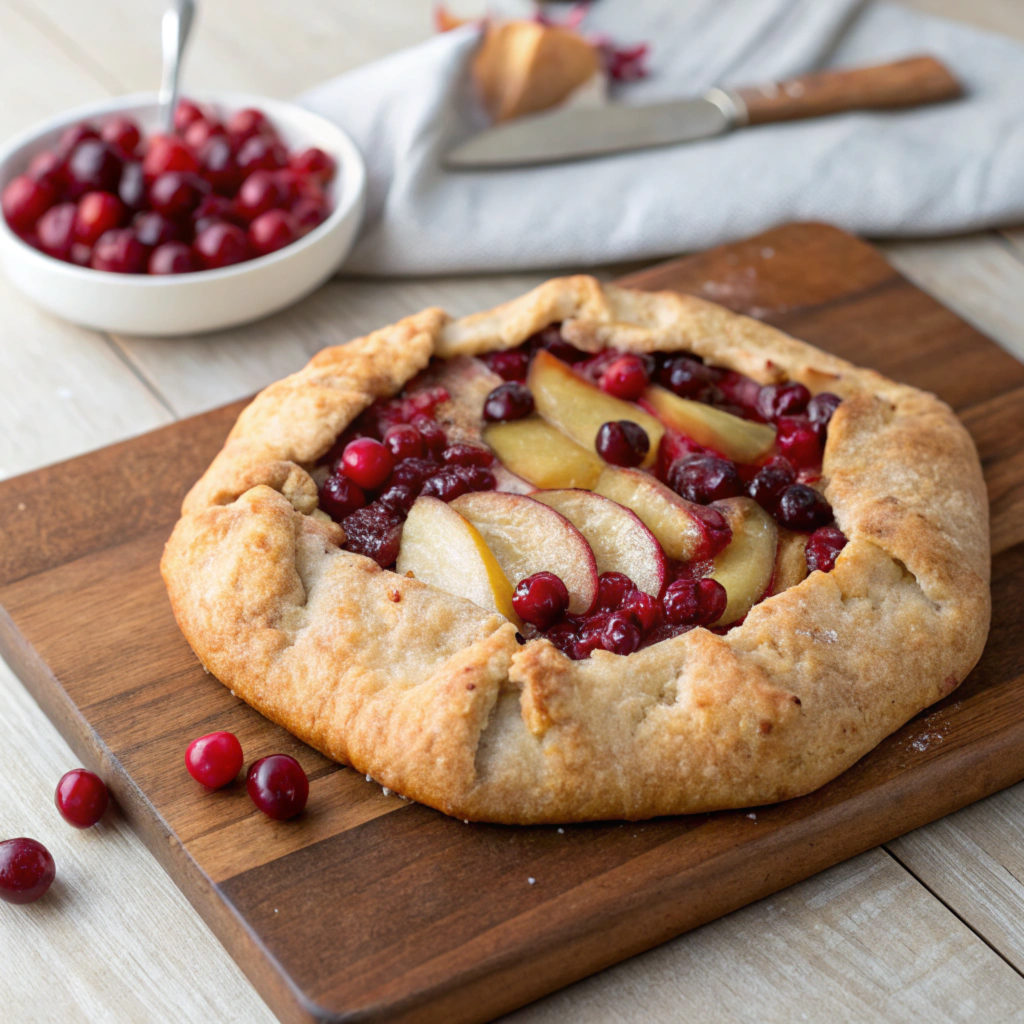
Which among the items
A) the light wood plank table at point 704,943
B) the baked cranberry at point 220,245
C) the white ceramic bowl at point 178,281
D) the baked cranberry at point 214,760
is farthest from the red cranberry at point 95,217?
the baked cranberry at point 214,760

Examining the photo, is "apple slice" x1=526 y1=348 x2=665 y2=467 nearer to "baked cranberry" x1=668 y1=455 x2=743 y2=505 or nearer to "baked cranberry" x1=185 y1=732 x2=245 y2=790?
"baked cranberry" x1=668 y1=455 x2=743 y2=505

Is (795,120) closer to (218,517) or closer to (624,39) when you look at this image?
(624,39)

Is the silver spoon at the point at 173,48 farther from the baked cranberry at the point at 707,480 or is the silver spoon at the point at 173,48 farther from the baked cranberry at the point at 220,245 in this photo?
the baked cranberry at the point at 707,480

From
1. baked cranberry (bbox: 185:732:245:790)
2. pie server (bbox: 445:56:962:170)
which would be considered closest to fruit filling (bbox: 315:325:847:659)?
baked cranberry (bbox: 185:732:245:790)

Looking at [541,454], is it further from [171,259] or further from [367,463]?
[171,259]

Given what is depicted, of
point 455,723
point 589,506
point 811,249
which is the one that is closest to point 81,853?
point 455,723

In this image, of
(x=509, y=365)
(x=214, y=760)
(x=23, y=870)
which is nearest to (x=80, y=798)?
(x=23, y=870)
